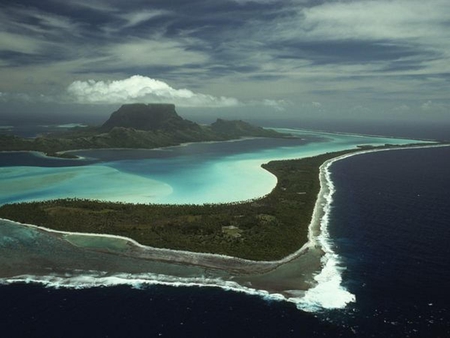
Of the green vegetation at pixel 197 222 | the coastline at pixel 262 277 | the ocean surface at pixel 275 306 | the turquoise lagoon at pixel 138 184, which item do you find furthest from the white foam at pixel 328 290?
the turquoise lagoon at pixel 138 184

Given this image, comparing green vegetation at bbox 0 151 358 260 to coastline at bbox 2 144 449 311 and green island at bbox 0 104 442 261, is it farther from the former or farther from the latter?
coastline at bbox 2 144 449 311

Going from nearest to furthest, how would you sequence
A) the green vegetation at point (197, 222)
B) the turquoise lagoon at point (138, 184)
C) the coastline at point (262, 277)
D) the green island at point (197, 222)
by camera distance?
the coastline at point (262, 277)
the green island at point (197, 222)
the green vegetation at point (197, 222)
the turquoise lagoon at point (138, 184)

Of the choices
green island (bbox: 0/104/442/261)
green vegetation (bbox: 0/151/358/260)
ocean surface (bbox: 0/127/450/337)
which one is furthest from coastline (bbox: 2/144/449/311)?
green vegetation (bbox: 0/151/358/260)

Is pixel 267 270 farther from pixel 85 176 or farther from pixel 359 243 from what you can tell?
pixel 85 176

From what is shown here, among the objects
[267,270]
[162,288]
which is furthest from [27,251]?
[267,270]

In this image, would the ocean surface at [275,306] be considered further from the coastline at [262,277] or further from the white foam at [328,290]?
the coastline at [262,277]

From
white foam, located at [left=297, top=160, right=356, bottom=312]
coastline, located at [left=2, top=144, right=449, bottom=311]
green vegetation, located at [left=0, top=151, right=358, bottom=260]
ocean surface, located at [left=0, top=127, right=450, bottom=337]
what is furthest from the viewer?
green vegetation, located at [left=0, top=151, right=358, bottom=260]

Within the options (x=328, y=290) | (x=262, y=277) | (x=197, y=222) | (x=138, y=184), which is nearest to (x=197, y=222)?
(x=197, y=222)

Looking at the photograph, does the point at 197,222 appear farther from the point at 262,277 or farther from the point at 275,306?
the point at 275,306
